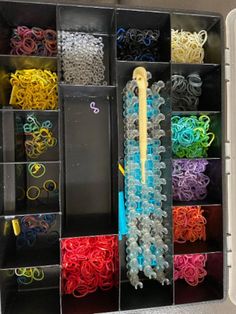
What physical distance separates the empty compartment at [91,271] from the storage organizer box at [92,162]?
0.04 ft

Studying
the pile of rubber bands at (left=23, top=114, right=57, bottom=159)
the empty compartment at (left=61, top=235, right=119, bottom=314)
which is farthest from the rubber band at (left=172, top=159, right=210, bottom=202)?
the pile of rubber bands at (left=23, top=114, right=57, bottom=159)

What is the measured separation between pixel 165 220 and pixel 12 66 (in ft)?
2.92

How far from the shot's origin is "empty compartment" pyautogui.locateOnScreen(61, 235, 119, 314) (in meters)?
1.16

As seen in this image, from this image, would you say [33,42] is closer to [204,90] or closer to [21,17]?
[21,17]

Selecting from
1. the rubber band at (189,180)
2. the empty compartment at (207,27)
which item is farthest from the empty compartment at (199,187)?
the empty compartment at (207,27)

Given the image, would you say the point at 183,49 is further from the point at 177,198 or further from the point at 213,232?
the point at 213,232

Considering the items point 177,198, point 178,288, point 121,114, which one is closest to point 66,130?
point 121,114

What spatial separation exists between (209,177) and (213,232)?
24 centimetres

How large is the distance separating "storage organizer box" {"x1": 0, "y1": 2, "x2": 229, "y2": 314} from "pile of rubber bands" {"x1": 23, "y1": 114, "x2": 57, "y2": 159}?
0.08 ft

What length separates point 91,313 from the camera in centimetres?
108

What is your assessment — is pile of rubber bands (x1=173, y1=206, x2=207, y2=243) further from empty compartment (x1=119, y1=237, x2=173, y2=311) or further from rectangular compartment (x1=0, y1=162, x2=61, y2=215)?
rectangular compartment (x1=0, y1=162, x2=61, y2=215)

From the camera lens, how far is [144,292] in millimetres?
1197

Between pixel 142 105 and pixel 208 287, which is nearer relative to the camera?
pixel 142 105

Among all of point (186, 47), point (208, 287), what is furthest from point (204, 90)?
point (208, 287)
